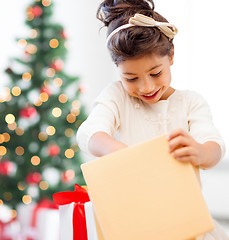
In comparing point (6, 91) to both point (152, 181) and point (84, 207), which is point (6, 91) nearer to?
point (84, 207)

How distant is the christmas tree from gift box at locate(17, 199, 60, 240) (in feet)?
0.17

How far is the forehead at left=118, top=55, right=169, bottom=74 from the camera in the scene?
3.04 ft

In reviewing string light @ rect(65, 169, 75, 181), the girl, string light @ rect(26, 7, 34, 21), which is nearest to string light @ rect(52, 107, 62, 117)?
string light @ rect(65, 169, 75, 181)

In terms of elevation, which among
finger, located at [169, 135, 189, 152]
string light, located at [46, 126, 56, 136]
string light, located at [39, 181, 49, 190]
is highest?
string light, located at [46, 126, 56, 136]

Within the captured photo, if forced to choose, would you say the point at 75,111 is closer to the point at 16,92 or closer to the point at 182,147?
the point at 16,92

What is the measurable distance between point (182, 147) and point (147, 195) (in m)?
0.12

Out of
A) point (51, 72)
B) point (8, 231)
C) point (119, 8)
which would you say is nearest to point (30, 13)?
point (51, 72)

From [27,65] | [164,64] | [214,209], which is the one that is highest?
[27,65]

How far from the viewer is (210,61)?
313 centimetres

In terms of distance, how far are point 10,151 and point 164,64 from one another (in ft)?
5.81

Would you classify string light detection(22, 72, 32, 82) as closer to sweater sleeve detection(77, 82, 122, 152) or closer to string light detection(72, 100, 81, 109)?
string light detection(72, 100, 81, 109)

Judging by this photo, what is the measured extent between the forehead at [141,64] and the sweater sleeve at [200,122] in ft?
0.61

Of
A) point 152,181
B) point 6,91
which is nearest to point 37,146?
point 6,91

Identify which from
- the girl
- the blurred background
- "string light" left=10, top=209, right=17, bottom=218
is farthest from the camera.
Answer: the blurred background
